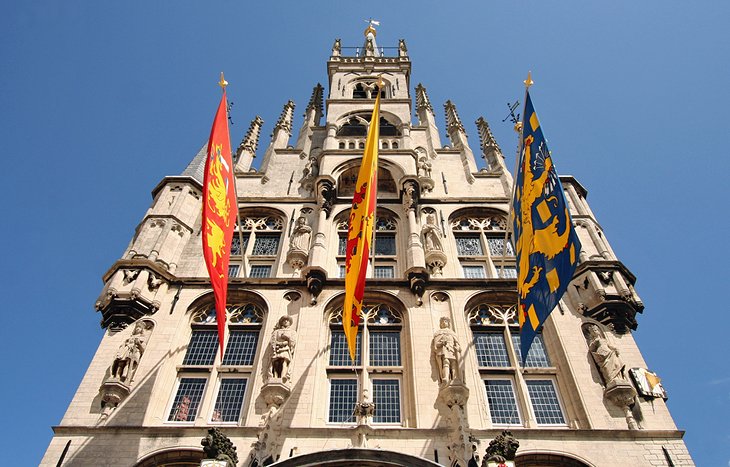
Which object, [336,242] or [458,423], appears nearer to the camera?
[458,423]

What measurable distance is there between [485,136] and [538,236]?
1619cm

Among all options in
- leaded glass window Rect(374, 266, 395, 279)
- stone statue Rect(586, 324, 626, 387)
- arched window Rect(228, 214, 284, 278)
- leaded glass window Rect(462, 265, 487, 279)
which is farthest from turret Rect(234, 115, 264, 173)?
stone statue Rect(586, 324, 626, 387)

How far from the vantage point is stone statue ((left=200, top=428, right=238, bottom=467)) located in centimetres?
1108

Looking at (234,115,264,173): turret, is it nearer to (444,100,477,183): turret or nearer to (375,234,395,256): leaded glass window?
(375,234,395,256): leaded glass window

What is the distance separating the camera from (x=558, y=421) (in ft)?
46.0

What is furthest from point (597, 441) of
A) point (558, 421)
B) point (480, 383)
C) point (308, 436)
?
point (308, 436)

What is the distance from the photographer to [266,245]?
810 inches

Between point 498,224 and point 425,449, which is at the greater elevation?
point 498,224

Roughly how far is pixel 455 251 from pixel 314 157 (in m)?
9.75

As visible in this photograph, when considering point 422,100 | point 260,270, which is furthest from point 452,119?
point 260,270

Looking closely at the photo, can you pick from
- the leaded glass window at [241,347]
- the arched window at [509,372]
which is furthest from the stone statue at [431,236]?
the leaded glass window at [241,347]

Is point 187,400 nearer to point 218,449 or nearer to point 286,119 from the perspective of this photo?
point 218,449

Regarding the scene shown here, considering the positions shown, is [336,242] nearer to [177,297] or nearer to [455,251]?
[455,251]

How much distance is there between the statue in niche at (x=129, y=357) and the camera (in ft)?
46.2
